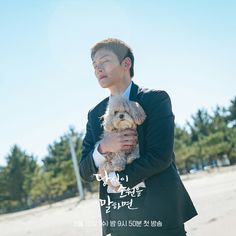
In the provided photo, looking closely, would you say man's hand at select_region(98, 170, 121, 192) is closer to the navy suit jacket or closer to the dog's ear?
the navy suit jacket

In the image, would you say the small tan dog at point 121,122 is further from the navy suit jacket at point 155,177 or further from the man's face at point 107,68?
the man's face at point 107,68

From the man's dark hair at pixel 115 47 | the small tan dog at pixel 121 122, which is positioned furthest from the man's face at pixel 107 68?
the small tan dog at pixel 121 122

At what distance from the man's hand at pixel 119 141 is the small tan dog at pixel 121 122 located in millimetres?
38

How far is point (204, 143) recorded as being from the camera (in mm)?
44500

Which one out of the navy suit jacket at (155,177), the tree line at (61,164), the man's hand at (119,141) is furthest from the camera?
the tree line at (61,164)

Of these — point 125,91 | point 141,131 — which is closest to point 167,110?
point 141,131

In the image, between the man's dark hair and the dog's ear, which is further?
the man's dark hair

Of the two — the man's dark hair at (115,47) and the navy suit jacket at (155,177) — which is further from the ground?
the man's dark hair at (115,47)

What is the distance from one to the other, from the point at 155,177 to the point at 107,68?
727 mm

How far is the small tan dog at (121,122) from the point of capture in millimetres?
2018

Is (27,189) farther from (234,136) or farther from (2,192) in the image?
(234,136)

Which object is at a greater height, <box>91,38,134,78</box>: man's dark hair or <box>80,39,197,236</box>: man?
<box>91,38,134,78</box>: man's dark hair

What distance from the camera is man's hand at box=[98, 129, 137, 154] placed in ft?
6.55

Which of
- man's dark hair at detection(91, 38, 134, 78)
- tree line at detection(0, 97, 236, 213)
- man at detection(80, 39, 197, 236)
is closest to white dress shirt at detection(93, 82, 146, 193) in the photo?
man at detection(80, 39, 197, 236)
